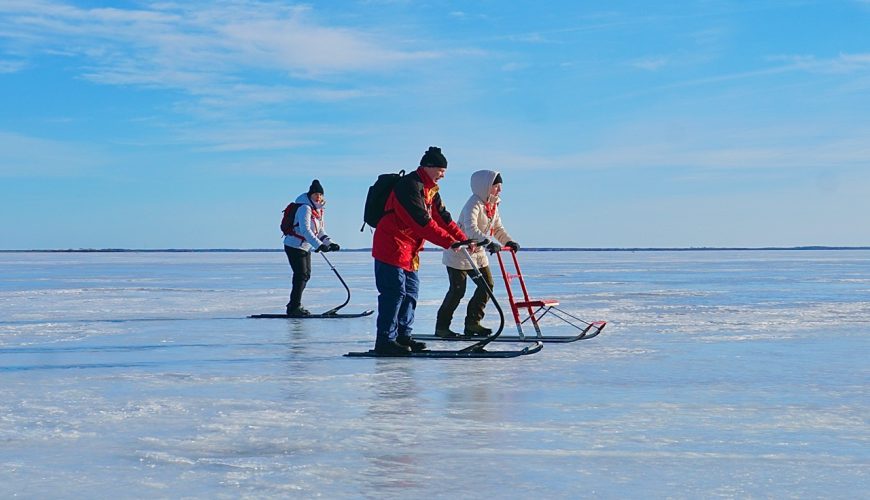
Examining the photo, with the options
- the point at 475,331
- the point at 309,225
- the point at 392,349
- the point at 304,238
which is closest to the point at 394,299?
the point at 392,349

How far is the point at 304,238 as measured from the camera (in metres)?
10.2

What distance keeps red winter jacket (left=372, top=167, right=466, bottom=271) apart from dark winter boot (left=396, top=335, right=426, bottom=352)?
47 centimetres

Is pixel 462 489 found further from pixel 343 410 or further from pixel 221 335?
pixel 221 335

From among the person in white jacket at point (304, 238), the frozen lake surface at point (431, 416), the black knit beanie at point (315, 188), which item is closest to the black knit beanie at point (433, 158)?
the frozen lake surface at point (431, 416)

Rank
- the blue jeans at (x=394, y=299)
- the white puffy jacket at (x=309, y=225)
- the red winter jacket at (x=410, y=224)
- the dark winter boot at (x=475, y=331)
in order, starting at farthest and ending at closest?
1. the white puffy jacket at (x=309, y=225)
2. the dark winter boot at (x=475, y=331)
3. the blue jeans at (x=394, y=299)
4. the red winter jacket at (x=410, y=224)

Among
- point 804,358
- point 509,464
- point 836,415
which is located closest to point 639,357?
point 804,358

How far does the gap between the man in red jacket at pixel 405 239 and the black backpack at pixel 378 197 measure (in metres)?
0.03

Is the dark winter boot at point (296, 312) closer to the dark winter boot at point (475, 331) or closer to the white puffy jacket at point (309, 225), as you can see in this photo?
the white puffy jacket at point (309, 225)

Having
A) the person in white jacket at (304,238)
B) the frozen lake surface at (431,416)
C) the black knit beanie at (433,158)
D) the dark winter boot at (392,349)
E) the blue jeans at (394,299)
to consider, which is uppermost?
the black knit beanie at (433,158)

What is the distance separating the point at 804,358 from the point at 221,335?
4519 millimetres

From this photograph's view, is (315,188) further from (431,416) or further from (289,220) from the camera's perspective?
(431,416)

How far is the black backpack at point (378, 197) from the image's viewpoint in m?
6.44

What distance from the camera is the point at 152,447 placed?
370cm

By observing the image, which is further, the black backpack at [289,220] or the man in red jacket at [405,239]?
the black backpack at [289,220]
